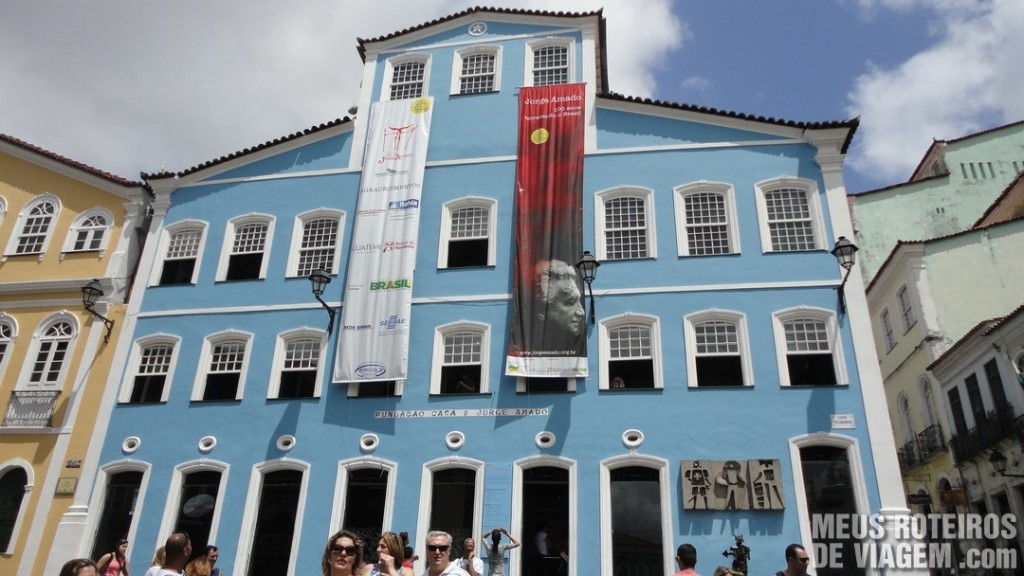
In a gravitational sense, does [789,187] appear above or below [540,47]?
below

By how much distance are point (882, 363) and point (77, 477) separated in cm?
2730

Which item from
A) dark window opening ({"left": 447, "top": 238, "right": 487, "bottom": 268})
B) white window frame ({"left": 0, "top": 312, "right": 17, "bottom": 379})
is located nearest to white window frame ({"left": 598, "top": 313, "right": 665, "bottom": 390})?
dark window opening ({"left": 447, "top": 238, "right": 487, "bottom": 268})

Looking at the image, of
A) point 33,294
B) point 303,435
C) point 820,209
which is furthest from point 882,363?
point 33,294

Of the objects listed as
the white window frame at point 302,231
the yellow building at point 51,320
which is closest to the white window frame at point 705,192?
the white window frame at point 302,231

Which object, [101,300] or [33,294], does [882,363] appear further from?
[33,294]

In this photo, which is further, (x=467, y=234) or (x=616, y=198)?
(x=467, y=234)

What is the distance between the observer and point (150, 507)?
17.1 m

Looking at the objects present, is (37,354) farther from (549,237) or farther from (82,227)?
(549,237)

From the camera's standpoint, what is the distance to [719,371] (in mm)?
16469

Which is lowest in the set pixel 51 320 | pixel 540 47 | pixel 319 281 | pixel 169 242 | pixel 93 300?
pixel 51 320

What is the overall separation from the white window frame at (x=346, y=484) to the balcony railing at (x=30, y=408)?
793cm

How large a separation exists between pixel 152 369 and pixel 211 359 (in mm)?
1662

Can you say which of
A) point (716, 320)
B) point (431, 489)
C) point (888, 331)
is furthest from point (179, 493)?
point (888, 331)

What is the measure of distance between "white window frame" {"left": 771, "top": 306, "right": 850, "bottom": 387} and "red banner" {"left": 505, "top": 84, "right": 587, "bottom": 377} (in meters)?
4.23
